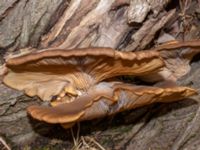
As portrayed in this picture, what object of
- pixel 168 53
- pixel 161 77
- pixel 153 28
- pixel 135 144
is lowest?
pixel 135 144

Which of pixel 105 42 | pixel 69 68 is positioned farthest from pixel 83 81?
pixel 105 42

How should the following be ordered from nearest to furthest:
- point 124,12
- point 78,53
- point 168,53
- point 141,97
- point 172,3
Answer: point 78,53, point 141,97, point 124,12, point 168,53, point 172,3

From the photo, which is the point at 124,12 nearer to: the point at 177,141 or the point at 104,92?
the point at 104,92

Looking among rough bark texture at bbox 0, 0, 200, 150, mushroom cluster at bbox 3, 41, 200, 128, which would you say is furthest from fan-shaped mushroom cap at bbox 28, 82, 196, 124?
rough bark texture at bbox 0, 0, 200, 150

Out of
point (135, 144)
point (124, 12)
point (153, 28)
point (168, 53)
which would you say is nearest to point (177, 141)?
point (135, 144)

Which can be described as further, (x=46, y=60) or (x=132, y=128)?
(x=132, y=128)

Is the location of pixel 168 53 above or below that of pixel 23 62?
below

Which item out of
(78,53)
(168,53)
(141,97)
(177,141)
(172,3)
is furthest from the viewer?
(172,3)
